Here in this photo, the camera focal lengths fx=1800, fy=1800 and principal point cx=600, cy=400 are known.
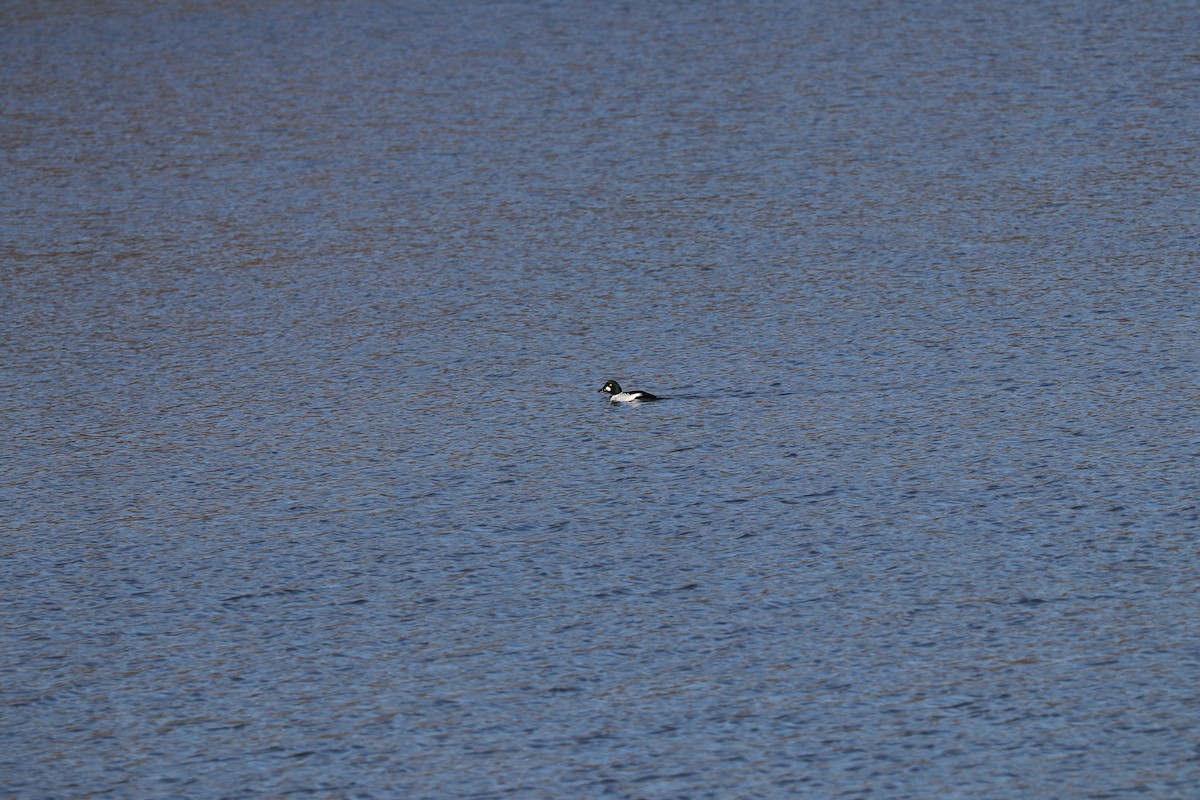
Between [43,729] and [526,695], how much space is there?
5.24 ft

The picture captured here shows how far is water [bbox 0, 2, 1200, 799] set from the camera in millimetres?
5781

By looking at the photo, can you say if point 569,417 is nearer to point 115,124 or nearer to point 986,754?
point 986,754

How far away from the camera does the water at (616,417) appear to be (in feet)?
19.0

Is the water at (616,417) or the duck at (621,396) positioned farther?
the duck at (621,396)

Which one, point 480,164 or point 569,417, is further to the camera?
point 480,164

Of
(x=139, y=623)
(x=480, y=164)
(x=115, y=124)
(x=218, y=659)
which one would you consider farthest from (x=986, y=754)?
(x=115, y=124)

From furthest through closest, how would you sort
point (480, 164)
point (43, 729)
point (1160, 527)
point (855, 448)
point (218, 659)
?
point (480, 164)
point (855, 448)
point (1160, 527)
point (218, 659)
point (43, 729)

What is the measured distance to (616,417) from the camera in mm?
8516

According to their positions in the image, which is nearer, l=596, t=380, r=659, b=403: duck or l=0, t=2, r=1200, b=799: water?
l=0, t=2, r=1200, b=799: water

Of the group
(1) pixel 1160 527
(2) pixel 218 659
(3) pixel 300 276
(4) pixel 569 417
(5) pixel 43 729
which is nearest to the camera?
(5) pixel 43 729

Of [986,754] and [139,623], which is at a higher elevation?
[986,754]

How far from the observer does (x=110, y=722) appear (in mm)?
5973

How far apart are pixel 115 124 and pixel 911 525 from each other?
29.2 feet

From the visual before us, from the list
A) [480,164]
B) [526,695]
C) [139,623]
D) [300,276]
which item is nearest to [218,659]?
[139,623]
